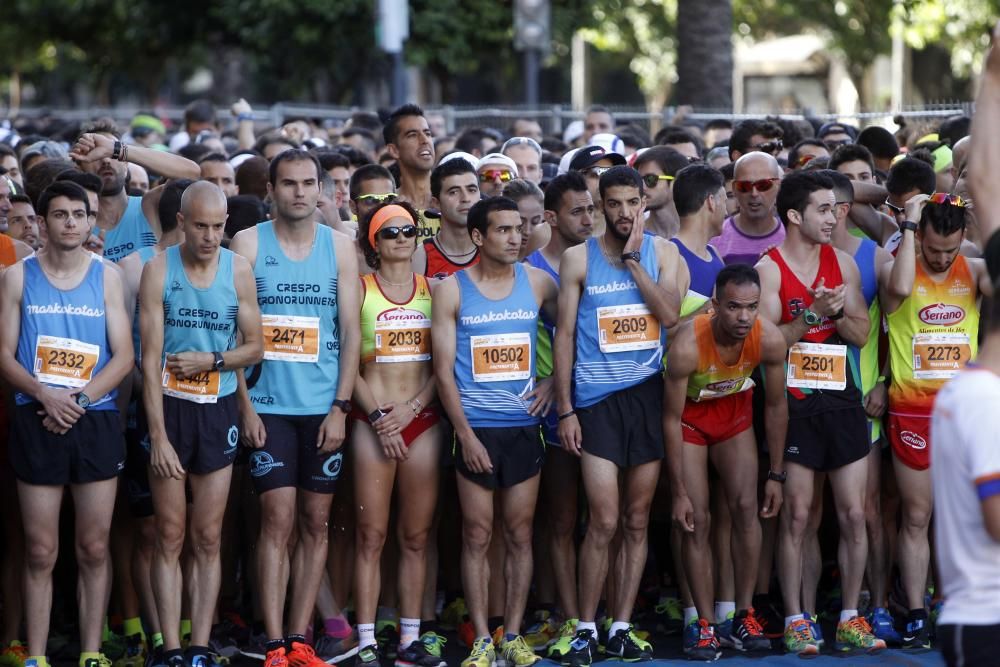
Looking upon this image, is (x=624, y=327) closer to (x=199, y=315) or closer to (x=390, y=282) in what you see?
(x=390, y=282)

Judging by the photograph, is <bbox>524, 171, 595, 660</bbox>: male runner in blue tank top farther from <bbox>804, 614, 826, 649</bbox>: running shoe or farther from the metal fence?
the metal fence

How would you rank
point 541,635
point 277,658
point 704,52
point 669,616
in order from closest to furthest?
1. point 277,658
2. point 541,635
3. point 669,616
4. point 704,52

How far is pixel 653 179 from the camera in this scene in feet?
27.6

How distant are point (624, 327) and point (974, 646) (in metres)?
3.22

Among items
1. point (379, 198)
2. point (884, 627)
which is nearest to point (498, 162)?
point (379, 198)

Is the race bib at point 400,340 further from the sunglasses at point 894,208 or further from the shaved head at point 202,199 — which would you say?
the sunglasses at point 894,208

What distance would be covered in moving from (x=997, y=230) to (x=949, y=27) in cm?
2431

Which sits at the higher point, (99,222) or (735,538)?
(99,222)

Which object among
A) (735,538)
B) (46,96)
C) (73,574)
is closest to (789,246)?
(735,538)

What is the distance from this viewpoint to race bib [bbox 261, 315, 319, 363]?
6.93 meters

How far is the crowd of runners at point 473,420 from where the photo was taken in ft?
22.1

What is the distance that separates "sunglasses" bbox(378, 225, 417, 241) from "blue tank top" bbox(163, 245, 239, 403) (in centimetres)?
74

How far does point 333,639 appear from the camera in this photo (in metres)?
7.25

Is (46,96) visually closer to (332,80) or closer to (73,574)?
(332,80)
